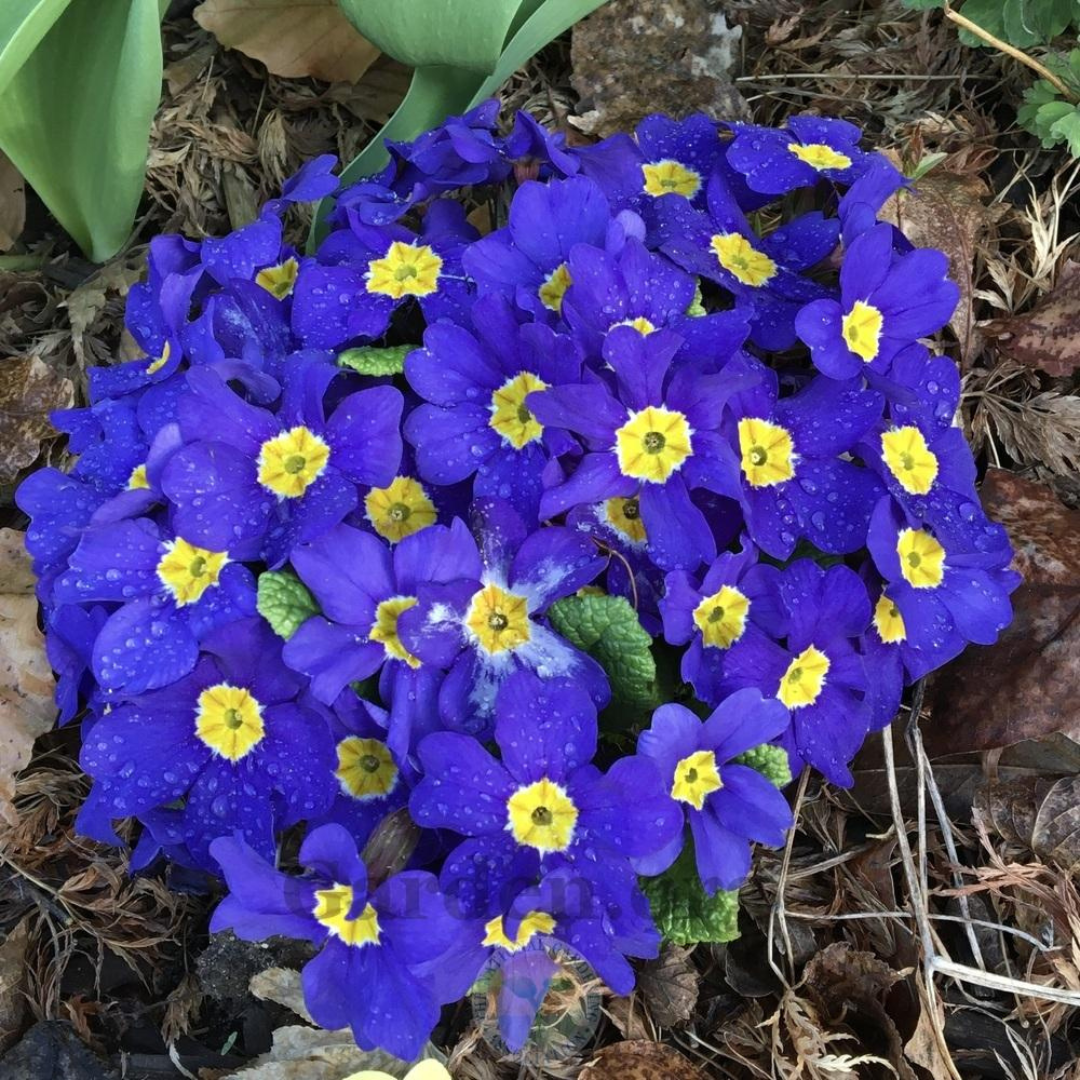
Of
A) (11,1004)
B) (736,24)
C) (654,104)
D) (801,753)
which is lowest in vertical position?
(11,1004)

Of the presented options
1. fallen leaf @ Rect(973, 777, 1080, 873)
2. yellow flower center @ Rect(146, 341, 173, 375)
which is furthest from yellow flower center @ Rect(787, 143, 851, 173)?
fallen leaf @ Rect(973, 777, 1080, 873)

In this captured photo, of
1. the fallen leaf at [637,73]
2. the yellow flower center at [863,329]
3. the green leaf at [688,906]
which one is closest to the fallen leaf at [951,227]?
the fallen leaf at [637,73]

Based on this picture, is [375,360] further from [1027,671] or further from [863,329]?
[1027,671]

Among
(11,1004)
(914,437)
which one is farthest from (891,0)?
(11,1004)

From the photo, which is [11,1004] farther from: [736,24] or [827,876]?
[736,24]

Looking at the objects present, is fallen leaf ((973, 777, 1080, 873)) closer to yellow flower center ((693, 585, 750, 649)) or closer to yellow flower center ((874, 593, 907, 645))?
yellow flower center ((874, 593, 907, 645))

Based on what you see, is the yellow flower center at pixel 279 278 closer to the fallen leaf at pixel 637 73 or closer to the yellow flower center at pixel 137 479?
the yellow flower center at pixel 137 479
